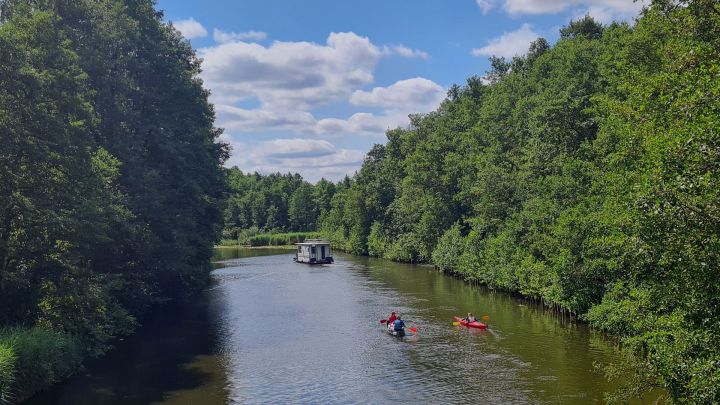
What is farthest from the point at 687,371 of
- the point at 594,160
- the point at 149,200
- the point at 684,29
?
the point at 149,200

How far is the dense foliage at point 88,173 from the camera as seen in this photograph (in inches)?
1012

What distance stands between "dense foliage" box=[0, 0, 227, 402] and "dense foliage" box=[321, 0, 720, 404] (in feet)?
71.8

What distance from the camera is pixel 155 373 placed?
27.1m

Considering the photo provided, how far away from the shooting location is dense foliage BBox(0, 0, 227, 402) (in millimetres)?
25703

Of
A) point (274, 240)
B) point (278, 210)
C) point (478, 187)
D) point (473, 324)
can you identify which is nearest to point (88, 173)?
point (473, 324)

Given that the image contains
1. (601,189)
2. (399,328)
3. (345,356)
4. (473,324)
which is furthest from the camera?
(473,324)

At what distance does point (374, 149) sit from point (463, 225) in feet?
175

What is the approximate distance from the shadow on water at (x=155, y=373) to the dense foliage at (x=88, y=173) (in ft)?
3.38

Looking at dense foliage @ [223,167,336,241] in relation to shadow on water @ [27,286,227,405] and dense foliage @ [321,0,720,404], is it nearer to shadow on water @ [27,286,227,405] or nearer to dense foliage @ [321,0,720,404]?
dense foliage @ [321,0,720,404]

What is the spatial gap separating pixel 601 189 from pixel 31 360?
30257 millimetres

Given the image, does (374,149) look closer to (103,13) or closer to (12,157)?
(103,13)

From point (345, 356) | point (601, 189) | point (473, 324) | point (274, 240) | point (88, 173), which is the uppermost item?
point (88, 173)

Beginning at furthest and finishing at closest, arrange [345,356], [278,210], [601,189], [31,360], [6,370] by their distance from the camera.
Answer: [278,210] → [601,189] → [345,356] → [31,360] → [6,370]

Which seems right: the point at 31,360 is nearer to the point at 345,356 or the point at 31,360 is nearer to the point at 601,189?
the point at 345,356
